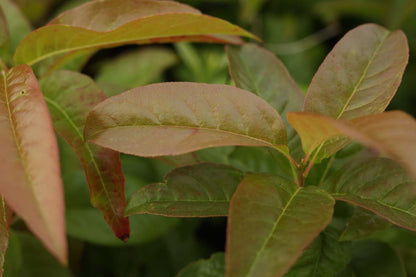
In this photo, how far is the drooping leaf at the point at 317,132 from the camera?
0.48 m

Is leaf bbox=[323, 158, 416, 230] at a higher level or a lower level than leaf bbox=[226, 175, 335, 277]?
lower

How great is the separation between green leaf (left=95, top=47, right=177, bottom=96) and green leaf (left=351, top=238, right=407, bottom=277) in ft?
2.06

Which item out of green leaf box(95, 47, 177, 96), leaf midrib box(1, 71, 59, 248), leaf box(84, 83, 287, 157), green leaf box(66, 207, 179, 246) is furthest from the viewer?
green leaf box(95, 47, 177, 96)

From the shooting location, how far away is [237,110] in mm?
554

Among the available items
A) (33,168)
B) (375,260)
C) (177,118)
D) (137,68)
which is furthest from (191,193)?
(137,68)

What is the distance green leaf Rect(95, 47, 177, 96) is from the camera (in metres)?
1.11

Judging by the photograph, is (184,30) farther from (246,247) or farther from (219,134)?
(246,247)

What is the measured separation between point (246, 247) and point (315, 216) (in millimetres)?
99

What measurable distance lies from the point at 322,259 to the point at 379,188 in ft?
0.41

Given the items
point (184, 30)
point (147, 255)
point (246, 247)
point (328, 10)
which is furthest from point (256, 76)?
point (328, 10)

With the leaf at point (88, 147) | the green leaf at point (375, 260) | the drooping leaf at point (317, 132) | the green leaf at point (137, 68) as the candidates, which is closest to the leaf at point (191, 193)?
the leaf at point (88, 147)

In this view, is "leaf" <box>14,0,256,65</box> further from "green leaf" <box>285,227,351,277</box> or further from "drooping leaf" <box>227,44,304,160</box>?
"green leaf" <box>285,227,351,277</box>

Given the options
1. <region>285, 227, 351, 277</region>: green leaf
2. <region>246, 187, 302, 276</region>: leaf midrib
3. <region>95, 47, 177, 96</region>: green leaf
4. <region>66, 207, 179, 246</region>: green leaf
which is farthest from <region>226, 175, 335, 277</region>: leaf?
<region>95, 47, 177, 96</region>: green leaf

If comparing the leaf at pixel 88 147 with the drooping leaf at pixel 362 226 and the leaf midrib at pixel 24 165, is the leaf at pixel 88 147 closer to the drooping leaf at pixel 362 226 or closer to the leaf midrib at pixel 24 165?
the leaf midrib at pixel 24 165
